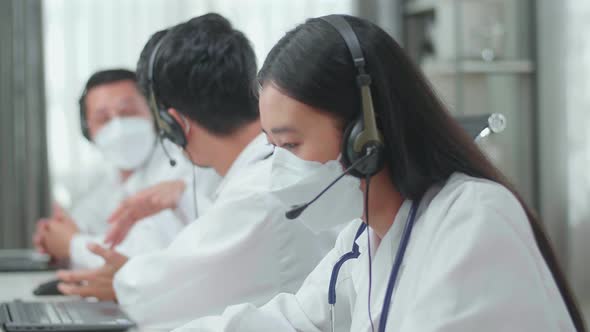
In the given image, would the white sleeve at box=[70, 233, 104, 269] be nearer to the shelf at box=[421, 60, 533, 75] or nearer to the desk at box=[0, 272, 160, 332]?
the desk at box=[0, 272, 160, 332]

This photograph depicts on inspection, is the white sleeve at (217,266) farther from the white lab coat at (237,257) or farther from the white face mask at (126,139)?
the white face mask at (126,139)

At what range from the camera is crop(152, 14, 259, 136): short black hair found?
1.67m

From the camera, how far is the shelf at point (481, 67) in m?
3.69

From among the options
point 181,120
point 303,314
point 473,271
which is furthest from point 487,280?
point 181,120

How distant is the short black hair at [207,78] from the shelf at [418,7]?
2.42 meters

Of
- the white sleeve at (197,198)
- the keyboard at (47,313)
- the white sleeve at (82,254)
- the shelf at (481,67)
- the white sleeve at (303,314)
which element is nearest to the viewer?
the white sleeve at (303,314)

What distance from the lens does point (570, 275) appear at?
3.57 meters

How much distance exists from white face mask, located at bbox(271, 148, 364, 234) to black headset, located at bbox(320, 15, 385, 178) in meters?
0.04

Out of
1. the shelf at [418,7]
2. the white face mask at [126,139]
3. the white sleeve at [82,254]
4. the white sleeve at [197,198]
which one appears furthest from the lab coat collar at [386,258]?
the shelf at [418,7]

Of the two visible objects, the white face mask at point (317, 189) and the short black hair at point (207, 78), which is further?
the short black hair at point (207, 78)

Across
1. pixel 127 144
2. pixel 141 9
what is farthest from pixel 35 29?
pixel 127 144

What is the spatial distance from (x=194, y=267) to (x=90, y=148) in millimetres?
2529

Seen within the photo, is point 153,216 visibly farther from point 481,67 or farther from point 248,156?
point 481,67

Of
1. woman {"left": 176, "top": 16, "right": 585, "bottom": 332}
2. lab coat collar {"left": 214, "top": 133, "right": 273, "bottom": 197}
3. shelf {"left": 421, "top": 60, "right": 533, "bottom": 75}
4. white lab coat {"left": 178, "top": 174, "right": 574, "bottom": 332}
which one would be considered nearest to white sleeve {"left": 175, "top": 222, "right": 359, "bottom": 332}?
woman {"left": 176, "top": 16, "right": 585, "bottom": 332}
